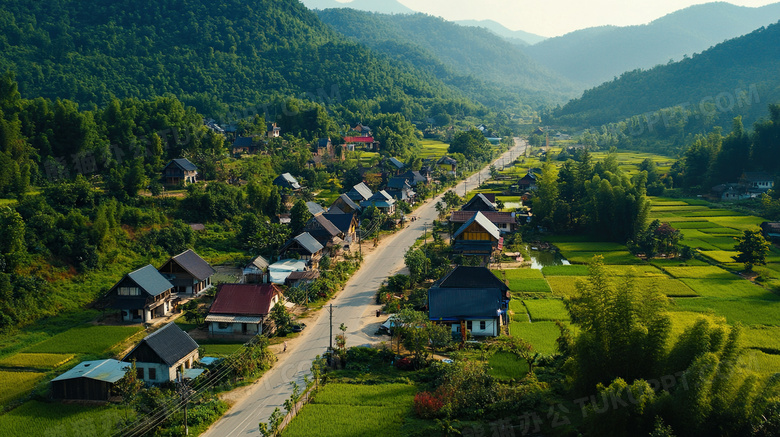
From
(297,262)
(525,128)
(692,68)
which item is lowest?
(297,262)

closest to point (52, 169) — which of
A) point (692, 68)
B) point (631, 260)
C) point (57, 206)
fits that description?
point (57, 206)

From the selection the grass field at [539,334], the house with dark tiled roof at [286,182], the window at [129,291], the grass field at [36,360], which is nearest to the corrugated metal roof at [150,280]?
the window at [129,291]

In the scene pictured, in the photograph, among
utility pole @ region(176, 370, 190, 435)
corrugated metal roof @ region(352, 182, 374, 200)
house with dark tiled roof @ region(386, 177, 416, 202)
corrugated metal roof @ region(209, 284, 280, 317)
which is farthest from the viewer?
house with dark tiled roof @ region(386, 177, 416, 202)

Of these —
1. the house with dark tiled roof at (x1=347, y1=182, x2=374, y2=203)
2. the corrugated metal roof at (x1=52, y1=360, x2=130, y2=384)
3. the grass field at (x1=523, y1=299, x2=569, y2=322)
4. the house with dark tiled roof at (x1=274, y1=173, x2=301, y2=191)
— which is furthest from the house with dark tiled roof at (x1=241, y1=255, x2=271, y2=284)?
the house with dark tiled roof at (x1=274, y1=173, x2=301, y2=191)

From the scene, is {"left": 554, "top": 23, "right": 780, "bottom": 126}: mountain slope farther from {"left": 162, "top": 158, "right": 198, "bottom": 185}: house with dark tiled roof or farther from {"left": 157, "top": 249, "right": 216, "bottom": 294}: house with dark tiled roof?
{"left": 157, "top": 249, "right": 216, "bottom": 294}: house with dark tiled roof

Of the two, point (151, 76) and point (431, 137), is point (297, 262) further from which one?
point (431, 137)

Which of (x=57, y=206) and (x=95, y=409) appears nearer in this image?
(x=95, y=409)

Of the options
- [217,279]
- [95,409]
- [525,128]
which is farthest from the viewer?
[525,128]
